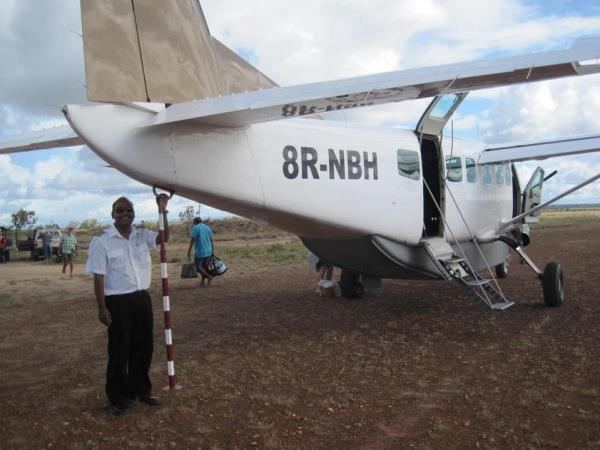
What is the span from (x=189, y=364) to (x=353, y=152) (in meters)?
3.25

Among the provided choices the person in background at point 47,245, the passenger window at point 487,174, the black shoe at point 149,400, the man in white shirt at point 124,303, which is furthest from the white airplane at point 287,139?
the person in background at point 47,245

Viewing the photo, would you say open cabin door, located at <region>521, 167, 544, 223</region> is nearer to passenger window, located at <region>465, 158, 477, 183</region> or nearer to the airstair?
passenger window, located at <region>465, 158, 477, 183</region>

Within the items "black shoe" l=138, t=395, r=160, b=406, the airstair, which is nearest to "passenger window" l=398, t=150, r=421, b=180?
the airstair

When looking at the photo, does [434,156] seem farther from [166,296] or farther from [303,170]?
[166,296]

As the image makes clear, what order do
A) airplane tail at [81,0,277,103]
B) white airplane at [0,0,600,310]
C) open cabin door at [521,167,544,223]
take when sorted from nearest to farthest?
white airplane at [0,0,600,310] → airplane tail at [81,0,277,103] → open cabin door at [521,167,544,223]

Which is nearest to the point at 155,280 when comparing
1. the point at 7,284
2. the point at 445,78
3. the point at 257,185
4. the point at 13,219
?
the point at 7,284

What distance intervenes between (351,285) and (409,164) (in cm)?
301

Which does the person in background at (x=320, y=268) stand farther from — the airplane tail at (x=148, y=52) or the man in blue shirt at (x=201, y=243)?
the airplane tail at (x=148, y=52)

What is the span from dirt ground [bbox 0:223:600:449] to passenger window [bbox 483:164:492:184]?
2.20 meters

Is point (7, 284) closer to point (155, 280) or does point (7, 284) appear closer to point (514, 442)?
point (155, 280)

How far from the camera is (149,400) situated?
15.5ft

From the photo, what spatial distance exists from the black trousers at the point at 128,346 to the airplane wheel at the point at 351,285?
18.8 ft

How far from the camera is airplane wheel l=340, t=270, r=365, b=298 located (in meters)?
10.1

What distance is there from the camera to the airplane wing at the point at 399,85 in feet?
13.6
